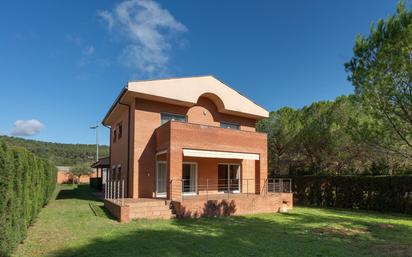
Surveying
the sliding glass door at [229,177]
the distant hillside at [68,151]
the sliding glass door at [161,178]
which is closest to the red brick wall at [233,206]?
the sliding glass door at [161,178]

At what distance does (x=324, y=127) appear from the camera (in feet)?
102

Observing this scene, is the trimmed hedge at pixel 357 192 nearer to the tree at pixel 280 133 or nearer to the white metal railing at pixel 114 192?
the tree at pixel 280 133

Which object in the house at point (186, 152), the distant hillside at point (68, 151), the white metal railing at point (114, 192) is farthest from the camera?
the distant hillside at point (68, 151)

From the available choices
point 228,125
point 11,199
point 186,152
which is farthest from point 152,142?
point 11,199

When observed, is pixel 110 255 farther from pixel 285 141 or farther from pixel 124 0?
pixel 285 141

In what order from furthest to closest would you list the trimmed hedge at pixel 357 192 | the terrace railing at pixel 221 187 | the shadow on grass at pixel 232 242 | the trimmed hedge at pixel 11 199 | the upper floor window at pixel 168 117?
the upper floor window at pixel 168 117 → the terrace railing at pixel 221 187 → the trimmed hedge at pixel 357 192 → the shadow on grass at pixel 232 242 → the trimmed hedge at pixel 11 199

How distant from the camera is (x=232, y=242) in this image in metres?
11.4

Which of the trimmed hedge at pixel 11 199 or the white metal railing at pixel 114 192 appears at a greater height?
the trimmed hedge at pixel 11 199

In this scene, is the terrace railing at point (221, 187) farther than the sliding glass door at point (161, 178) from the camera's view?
Yes

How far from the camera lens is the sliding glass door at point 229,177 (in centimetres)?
2525

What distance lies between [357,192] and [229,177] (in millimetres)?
10405

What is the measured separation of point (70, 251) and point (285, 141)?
27980 mm

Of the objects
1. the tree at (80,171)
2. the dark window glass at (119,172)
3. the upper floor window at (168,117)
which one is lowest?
the tree at (80,171)

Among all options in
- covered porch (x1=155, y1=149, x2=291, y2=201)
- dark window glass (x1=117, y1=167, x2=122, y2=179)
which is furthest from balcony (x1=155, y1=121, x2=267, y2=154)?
dark window glass (x1=117, y1=167, x2=122, y2=179)
